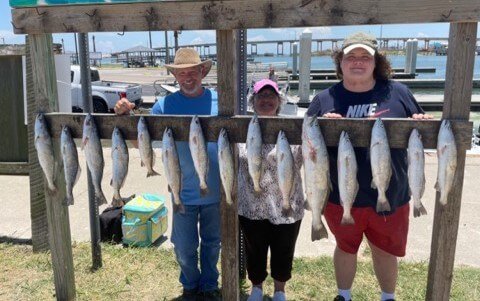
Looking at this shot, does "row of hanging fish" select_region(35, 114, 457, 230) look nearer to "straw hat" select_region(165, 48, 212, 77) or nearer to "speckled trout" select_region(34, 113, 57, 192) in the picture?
"speckled trout" select_region(34, 113, 57, 192)

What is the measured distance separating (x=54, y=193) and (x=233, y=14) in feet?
5.84

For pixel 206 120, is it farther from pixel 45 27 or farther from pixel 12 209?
pixel 12 209

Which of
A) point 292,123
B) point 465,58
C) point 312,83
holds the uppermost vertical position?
point 465,58

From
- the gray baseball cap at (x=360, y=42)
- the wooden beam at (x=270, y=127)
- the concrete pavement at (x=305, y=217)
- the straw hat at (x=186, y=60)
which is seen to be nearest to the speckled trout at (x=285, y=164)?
the wooden beam at (x=270, y=127)

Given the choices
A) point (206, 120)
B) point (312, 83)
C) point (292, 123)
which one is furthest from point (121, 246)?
point (312, 83)

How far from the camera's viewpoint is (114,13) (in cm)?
263

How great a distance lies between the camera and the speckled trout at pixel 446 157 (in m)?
2.27

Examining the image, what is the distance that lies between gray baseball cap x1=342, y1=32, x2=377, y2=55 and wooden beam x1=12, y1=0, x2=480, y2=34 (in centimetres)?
37

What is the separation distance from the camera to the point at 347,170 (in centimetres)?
235

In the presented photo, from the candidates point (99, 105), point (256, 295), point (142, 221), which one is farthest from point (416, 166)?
point (99, 105)

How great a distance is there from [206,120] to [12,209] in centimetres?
397

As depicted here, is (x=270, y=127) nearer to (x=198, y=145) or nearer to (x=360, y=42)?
(x=198, y=145)

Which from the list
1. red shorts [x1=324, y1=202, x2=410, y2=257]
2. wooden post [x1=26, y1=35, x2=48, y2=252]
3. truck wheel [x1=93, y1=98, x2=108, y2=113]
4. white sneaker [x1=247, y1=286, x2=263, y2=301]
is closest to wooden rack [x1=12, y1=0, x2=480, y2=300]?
red shorts [x1=324, y1=202, x2=410, y2=257]

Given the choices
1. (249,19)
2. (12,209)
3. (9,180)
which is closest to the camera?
(249,19)
